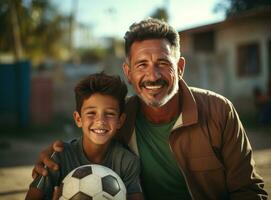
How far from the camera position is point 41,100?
Result: 1387 centimetres

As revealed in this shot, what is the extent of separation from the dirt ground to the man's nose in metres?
2.49

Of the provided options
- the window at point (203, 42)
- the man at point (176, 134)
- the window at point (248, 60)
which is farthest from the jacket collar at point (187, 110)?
the window at point (203, 42)

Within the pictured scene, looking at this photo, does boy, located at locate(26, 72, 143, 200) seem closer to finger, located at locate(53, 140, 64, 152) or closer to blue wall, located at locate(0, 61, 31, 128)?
finger, located at locate(53, 140, 64, 152)

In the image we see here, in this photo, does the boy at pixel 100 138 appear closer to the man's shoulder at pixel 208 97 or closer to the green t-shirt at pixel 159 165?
the green t-shirt at pixel 159 165

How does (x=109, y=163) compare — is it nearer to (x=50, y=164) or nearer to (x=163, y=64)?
(x=50, y=164)

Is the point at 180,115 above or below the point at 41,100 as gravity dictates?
above

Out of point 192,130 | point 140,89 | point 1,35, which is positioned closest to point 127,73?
point 140,89

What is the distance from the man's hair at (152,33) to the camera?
343 cm

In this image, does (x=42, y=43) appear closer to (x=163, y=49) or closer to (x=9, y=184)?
(x=9, y=184)

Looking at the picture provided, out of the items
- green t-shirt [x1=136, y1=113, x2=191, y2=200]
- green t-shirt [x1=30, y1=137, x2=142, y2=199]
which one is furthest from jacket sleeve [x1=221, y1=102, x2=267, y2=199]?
green t-shirt [x1=30, y1=137, x2=142, y2=199]

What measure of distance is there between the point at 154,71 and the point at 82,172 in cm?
88

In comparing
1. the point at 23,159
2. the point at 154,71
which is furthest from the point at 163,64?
the point at 23,159

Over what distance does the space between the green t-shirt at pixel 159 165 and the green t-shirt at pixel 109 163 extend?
0.55ft

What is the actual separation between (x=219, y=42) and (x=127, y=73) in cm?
1408
